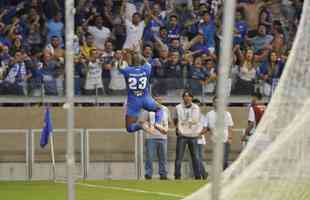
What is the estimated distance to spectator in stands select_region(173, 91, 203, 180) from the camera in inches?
865

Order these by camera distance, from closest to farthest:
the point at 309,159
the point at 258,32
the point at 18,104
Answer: the point at 309,159
the point at 18,104
the point at 258,32

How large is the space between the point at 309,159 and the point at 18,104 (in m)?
13.3

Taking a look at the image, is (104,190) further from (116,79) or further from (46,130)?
(116,79)

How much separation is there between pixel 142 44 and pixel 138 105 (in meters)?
4.21

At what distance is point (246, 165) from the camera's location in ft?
35.3

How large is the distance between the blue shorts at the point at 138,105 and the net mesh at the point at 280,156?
28.7ft

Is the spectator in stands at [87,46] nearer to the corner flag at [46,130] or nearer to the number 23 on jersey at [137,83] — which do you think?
the corner flag at [46,130]

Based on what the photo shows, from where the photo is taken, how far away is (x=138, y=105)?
1992 cm

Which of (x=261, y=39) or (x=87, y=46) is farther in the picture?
(x=261, y=39)

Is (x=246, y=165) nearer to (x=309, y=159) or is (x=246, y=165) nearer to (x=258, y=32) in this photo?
(x=309, y=159)

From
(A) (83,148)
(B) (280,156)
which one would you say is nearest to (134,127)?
(A) (83,148)

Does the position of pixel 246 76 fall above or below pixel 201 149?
above

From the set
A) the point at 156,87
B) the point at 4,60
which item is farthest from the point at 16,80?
the point at 156,87

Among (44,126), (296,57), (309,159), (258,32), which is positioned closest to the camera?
(309,159)
